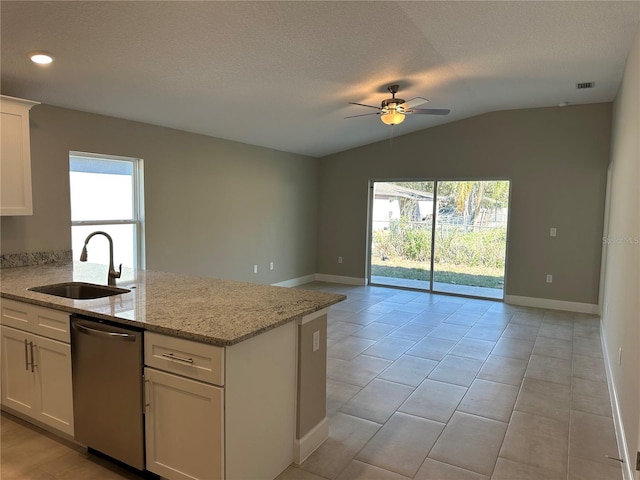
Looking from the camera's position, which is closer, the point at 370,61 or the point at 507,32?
the point at 507,32

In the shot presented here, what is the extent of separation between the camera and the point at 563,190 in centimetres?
591

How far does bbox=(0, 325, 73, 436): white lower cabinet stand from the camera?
7.80 ft

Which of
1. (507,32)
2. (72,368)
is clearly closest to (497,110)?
(507,32)

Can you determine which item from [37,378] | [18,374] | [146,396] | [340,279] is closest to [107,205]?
[18,374]

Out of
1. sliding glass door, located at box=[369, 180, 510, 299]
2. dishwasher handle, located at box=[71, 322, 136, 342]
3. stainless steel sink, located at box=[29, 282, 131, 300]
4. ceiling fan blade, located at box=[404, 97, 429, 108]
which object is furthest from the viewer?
sliding glass door, located at box=[369, 180, 510, 299]

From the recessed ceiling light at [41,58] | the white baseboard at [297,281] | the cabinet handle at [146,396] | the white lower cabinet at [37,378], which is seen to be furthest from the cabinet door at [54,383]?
the white baseboard at [297,281]

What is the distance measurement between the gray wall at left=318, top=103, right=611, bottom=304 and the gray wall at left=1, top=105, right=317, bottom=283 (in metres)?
2.04

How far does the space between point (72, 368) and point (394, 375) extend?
2.41 meters

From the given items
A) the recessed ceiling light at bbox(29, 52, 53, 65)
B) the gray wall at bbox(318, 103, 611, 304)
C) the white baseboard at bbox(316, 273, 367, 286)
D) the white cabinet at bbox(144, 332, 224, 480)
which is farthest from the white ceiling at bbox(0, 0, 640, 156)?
the white baseboard at bbox(316, 273, 367, 286)

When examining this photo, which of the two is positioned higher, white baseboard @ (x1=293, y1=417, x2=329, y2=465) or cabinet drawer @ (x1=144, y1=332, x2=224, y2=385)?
cabinet drawer @ (x1=144, y1=332, x2=224, y2=385)

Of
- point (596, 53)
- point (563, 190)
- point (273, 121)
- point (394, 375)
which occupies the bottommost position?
point (394, 375)

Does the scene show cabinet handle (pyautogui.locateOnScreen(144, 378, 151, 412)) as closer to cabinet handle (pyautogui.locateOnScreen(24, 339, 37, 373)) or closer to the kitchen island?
the kitchen island

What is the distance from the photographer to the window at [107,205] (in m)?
4.22

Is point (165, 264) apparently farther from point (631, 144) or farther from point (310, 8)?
point (631, 144)
